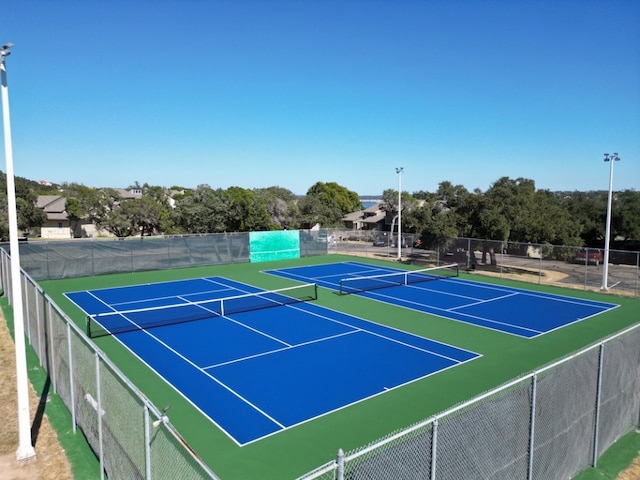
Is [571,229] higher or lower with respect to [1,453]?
higher

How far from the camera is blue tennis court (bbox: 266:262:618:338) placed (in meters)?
18.5

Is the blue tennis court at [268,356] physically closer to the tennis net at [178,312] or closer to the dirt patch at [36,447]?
the tennis net at [178,312]

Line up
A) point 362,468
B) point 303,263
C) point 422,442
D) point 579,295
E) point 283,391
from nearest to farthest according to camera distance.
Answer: point 362,468
point 422,442
point 283,391
point 579,295
point 303,263

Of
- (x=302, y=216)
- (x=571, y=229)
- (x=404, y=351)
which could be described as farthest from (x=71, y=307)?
(x=302, y=216)

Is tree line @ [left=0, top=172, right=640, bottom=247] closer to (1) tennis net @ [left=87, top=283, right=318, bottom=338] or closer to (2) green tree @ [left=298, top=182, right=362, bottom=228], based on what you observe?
(2) green tree @ [left=298, top=182, right=362, bottom=228]

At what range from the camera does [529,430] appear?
6.75m

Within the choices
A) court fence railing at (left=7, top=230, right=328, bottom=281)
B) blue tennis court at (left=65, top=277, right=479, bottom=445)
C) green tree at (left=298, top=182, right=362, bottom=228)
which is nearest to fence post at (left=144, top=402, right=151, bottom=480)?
blue tennis court at (left=65, top=277, right=479, bottom=445)

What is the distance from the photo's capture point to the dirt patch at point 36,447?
26.6 feet

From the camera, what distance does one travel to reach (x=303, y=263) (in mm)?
35312

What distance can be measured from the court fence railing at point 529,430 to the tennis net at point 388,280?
15.0 m

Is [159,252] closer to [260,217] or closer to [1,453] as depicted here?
[1,453]

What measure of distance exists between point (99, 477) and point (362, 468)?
5581mm

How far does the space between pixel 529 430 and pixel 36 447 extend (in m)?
8.81

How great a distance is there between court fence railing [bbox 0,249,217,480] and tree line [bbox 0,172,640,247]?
27500 mm
